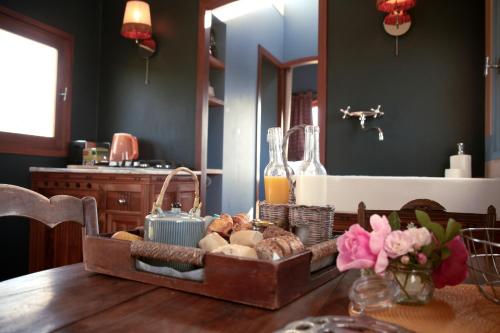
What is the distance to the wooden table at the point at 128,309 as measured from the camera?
52 cm

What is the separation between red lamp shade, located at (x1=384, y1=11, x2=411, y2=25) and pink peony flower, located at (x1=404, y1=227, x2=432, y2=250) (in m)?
2.39

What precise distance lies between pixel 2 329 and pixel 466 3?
296cm

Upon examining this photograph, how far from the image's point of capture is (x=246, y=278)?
63 centimetres

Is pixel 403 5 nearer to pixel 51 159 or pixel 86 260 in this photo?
pixel 86 260

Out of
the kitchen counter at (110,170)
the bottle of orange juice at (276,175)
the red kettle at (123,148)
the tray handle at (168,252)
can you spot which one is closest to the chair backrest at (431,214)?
the bottle of orange juice at (276,175)

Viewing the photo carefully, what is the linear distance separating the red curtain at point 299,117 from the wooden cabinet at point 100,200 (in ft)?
12.3

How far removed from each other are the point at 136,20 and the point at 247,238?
2.81 metres

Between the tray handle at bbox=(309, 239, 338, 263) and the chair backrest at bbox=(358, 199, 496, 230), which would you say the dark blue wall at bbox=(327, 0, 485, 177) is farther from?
the tray handle at bbox=(309, 239, 338, 263)

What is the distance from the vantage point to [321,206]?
0.87 metres

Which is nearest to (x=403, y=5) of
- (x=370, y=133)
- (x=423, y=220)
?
(x=370, y=133)

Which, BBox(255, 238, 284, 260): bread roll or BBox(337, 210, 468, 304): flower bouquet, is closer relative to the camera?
BBox(337, 210, 468, 304): flower bouquet

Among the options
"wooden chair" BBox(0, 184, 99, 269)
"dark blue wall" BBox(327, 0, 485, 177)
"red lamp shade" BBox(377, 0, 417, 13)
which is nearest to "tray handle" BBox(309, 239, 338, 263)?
"wooden chair" BBox(0, 184, 99, 269)

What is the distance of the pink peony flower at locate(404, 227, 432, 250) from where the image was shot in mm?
557

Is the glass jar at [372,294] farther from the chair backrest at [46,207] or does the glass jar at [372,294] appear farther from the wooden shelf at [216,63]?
the wooden shelf at [216,63]
